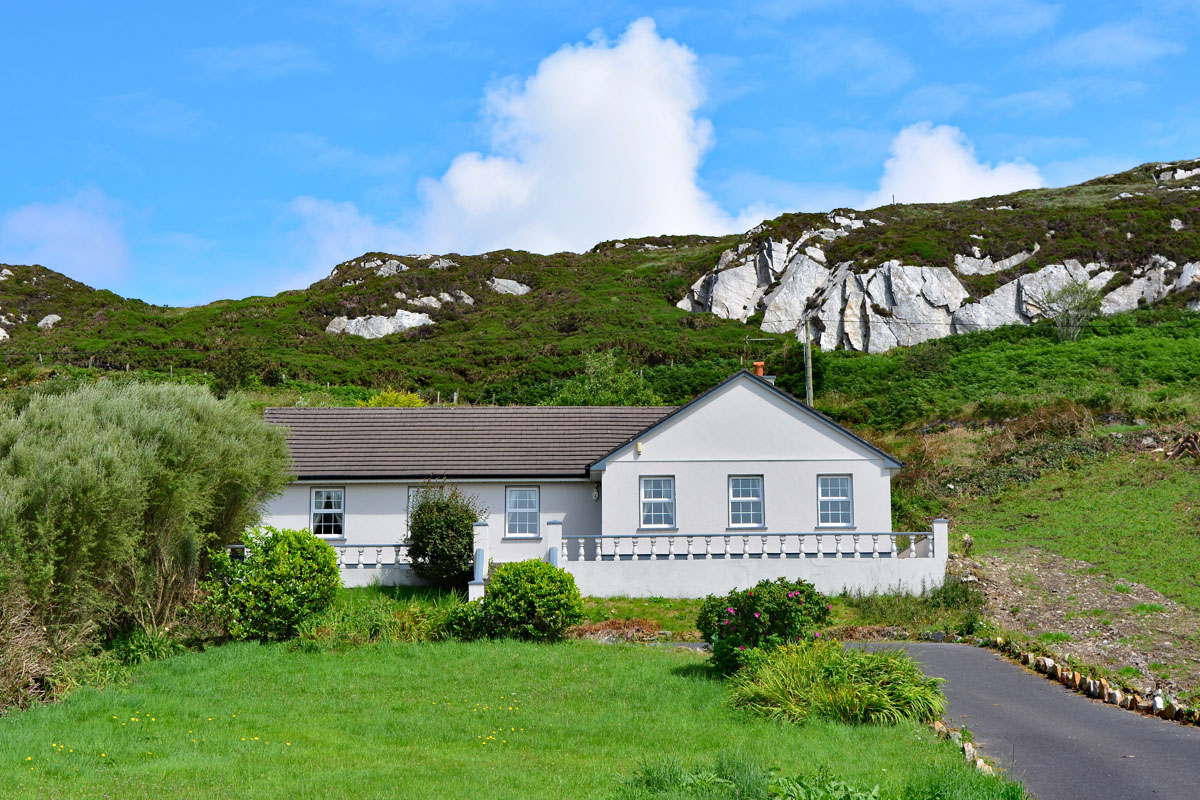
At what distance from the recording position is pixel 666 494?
26094 millimetres

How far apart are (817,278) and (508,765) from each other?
64.9 m

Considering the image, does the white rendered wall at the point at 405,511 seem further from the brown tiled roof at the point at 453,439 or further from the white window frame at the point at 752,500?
the white window frame at the point at 752,500

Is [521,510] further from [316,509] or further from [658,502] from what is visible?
[316,509]

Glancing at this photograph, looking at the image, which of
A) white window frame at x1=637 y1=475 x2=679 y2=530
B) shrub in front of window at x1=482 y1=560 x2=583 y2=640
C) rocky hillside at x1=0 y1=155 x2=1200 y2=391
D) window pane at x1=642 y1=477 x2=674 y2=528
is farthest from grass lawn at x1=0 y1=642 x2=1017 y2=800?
rocky hillside at x1=0 y1=155 x2=1200 y2=391

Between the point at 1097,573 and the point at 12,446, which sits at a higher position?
the point at 12,446

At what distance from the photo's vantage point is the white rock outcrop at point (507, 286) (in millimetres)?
88625

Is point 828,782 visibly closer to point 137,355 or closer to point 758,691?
point 758,691

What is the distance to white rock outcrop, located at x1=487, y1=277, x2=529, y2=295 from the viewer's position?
8862 centimetres

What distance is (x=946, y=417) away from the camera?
41.0 metres

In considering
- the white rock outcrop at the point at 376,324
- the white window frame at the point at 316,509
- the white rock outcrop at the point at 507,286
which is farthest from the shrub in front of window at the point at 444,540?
the white rock outcrop at the point at 507,286

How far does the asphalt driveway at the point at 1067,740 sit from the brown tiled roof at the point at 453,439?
1410 cm

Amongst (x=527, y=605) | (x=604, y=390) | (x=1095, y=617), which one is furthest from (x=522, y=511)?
(x=604, y=390)

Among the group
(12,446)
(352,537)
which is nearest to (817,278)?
(352,537)

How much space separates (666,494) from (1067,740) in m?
15.2
